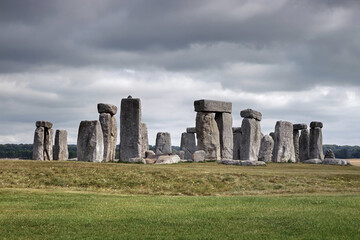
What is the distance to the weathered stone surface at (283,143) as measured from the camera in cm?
3591

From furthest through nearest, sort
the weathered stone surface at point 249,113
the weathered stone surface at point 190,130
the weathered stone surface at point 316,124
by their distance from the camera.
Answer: the weathered stone surface at point 190,130 < the weathered stone surface at point 316,124 < the weathered stone surface at point 249,113

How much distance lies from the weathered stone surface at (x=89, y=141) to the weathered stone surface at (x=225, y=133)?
10504 mm

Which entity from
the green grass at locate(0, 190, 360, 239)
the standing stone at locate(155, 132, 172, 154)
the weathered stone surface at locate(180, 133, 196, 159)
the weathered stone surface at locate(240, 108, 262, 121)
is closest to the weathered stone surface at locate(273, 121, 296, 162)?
the weathered stone surface at locate(240, 108, 262, 121)

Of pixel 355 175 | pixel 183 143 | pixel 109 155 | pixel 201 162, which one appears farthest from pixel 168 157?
pixel 183 143

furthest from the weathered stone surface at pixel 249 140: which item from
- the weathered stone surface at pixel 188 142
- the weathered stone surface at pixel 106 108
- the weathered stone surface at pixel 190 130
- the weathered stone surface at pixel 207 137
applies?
the weathered stone surface at pixel 188 142

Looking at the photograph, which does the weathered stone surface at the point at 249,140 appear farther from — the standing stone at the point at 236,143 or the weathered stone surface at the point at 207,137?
the standing stone at the point at 236,143

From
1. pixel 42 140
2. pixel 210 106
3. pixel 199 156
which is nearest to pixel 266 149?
pixel 210 106

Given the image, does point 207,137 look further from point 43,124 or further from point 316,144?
point 316,144

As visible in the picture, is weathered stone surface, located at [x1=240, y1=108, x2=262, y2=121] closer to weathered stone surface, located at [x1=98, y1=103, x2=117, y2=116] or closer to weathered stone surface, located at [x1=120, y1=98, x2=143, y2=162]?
weathered stone surface, located at [x1=120, y1=98, x2=143, y2=162]

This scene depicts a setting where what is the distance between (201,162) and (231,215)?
58.5 feet

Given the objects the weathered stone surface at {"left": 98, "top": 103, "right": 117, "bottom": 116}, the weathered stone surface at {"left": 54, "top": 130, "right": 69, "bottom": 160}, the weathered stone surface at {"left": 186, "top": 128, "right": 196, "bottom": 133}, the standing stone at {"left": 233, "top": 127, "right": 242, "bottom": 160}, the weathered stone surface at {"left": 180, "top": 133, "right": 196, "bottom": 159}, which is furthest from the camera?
the weathered stone surface at {"left": 180, "top": 133, "right": 196, "bottom": 159}

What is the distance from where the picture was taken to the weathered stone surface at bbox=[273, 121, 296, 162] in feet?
118

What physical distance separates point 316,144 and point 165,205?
31.1 meters

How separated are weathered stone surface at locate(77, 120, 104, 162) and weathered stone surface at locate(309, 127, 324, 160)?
2303 cm
